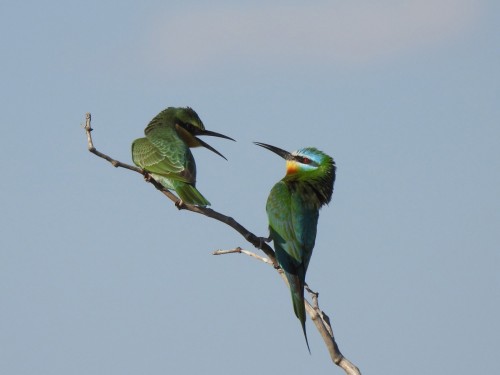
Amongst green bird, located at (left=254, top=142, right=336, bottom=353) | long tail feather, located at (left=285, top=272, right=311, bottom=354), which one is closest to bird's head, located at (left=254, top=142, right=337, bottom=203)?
green bird, located at (left=254, top=142, right=336, bottom=353)

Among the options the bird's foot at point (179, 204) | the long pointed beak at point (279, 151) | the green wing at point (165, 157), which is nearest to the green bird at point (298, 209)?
the long pointed beak at point (279, 151)

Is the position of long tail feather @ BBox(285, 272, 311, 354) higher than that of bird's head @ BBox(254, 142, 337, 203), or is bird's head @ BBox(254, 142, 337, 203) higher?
bird's head @ BBox(254, 142, 337, 203)

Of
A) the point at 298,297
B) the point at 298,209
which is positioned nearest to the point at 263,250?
the point at 298,297

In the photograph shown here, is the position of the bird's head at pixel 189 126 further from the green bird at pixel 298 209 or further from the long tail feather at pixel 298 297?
the long tail feather at pixel 298 297

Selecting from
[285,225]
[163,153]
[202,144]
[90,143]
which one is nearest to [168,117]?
[202,144]

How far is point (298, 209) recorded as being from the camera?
5.44m

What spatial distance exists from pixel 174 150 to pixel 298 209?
1124 mm

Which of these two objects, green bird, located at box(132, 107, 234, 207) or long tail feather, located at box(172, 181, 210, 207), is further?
green bird, located at box(132, 107, 234, 207)

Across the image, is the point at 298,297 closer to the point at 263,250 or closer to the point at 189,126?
the point at 263,250

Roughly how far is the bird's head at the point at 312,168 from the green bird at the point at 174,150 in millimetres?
666

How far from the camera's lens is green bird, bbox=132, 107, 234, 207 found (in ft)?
18.3

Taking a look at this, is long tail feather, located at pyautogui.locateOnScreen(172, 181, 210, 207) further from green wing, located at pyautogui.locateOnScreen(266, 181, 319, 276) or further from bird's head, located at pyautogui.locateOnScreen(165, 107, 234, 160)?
bird's head, located at pyautogui.locateOnScreen(165, 107, 234, 160)

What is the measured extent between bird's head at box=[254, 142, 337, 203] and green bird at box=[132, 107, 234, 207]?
0.67m

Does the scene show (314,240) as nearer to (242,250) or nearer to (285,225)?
(285,225)
